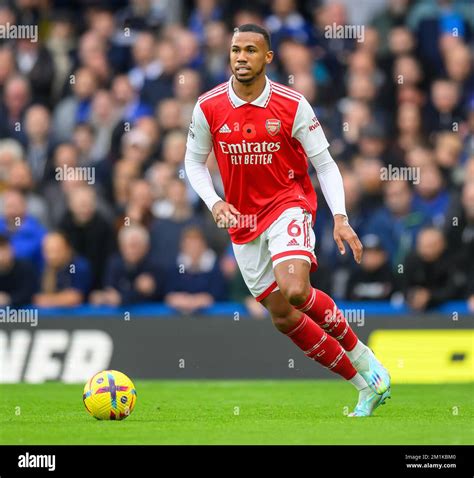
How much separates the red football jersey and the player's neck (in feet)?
0.11

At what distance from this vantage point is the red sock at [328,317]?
1046 centimetres

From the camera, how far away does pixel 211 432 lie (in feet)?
31.4

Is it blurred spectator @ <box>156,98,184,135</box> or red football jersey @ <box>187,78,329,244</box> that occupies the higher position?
blurred spectator @ <box>156,98,184,135</box>

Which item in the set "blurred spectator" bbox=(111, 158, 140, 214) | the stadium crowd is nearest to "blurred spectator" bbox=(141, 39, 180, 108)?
the stadium crowd

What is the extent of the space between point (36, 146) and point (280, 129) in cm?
781

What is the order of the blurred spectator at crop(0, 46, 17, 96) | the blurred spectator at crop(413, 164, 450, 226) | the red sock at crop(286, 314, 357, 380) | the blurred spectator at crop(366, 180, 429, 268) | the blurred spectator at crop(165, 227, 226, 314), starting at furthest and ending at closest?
the blurred spectator at crop(0, 46, 17, 96) < the blurred spectator at crop(413, 164, 450, 226) < the blurred spectator at crop(366, 180, 429, 268) < the blurred spectator at crop(165, 227, 226, 314) < the red sock at crop(286, 314, 357, 380)

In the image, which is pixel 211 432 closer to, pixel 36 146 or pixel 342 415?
pixel 342 415

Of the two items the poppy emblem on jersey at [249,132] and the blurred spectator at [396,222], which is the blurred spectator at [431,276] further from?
the poppy emblem on jersey at [249,132]

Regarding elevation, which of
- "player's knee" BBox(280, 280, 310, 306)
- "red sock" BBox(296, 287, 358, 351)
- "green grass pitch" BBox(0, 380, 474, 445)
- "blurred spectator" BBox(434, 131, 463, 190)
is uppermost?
"blurred spectator" BBox(434, 131, 463, 190)

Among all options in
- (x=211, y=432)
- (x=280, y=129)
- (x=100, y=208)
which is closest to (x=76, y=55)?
(x=100, y=208)

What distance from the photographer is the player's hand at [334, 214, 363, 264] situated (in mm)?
10172

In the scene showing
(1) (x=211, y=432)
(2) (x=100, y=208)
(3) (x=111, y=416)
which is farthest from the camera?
(2) (x=100, y=208)

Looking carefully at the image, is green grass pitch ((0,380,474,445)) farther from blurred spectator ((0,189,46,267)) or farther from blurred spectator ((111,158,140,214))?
blurred spectator ((111,158,140,214))
